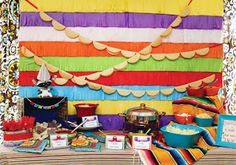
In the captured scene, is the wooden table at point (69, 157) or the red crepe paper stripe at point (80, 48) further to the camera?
the red crepe paper stripe at point (80, 48)

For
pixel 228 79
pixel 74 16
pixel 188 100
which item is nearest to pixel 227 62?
pixel 228 79

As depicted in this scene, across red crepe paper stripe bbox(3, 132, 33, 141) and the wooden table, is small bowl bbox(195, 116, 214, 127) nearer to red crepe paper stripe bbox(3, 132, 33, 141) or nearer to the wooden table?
the wooden table

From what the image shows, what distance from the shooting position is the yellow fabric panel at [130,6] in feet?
7.63

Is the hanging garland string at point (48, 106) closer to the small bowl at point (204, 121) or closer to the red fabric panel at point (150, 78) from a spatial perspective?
the red fabric panel at point (150, 78)

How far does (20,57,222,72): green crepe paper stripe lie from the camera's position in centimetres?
235

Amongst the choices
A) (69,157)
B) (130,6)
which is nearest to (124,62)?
(130,6)

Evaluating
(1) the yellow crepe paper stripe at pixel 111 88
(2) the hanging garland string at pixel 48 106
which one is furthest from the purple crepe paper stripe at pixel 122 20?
(2) the hanging garland string at pixel 48 106

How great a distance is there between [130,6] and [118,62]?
0.44m

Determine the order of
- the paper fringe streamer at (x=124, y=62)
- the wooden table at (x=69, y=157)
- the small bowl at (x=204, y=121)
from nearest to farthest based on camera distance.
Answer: the wooden table at (x=69, y=157) < the small bowl at (x=204, y=121) < the paper fringe streamer at (x=124, y=62)

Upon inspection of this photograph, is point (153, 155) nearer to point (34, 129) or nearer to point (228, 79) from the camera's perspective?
point (34, 129)

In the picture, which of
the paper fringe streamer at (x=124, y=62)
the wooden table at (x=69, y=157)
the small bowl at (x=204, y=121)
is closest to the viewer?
the wooden table at (x=69, y=157)

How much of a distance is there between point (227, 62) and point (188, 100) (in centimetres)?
51

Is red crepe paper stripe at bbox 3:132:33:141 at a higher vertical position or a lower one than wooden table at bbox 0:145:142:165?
higher

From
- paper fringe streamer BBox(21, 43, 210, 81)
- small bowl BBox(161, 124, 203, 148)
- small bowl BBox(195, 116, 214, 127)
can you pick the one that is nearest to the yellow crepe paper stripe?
paper fringe streamer BBox(21, 43, 210, 81)
